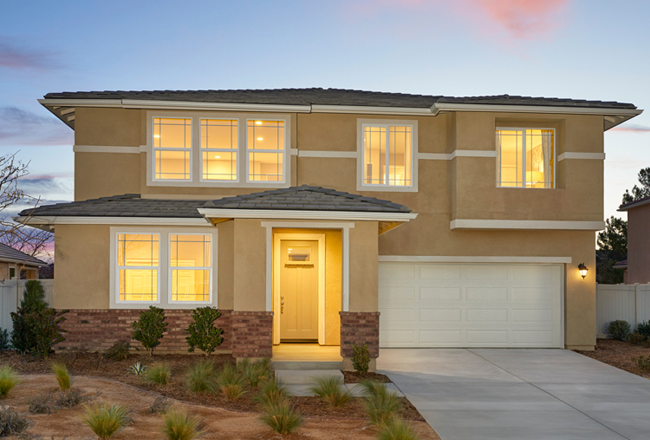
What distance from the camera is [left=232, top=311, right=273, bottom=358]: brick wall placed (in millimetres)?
9828

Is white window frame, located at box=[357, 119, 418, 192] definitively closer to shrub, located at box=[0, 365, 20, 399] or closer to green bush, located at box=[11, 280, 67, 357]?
green bush, located at box=[11, 280, 67, 357]

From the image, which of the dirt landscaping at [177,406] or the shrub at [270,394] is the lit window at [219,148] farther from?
the shrub at [270,394]

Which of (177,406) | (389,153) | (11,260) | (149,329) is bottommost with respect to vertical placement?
(177,406)

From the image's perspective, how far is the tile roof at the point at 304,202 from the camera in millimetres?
9820

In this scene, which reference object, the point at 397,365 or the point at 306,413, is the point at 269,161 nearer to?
the point at 397,365

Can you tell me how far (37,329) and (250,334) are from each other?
4768 mm

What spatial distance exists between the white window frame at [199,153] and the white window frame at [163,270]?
155 cm

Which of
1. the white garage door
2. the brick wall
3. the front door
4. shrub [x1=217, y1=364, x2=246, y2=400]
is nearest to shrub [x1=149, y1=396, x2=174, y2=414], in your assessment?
shrub [x1=217, y1=364, x2=246, y2=400]

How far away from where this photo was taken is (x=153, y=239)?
1193 centimetres

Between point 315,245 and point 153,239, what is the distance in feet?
12.6

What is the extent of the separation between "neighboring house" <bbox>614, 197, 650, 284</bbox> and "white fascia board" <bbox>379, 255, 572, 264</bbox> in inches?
450

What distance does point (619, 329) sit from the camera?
14.6 metres

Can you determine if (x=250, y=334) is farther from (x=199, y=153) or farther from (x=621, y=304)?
(x=621, y=304)

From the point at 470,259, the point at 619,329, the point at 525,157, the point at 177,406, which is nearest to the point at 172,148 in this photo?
the point at 177,406
